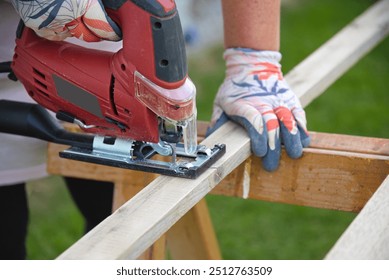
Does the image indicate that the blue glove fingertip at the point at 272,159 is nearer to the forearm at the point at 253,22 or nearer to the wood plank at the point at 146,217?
the wood plank at the point at 146,217

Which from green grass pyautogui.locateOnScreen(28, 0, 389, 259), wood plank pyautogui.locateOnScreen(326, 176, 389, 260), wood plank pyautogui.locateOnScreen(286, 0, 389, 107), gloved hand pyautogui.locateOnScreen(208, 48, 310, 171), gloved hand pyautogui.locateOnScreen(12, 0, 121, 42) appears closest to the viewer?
wood plank pyautogui.locateOnScreen(326, 176, 389, 260)

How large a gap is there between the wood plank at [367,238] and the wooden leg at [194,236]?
78cm

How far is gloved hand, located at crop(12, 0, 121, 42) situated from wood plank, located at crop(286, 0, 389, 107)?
2.34 ft

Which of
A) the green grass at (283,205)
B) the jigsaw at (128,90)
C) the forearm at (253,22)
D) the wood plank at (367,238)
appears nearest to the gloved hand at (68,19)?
the jigsaw at (128,90)

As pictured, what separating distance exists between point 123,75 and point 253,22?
0.43m

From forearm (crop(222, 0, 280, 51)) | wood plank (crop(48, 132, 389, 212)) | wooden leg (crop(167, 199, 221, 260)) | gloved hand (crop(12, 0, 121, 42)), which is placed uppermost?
gloved hand (crop(12, 0, 121, 42))

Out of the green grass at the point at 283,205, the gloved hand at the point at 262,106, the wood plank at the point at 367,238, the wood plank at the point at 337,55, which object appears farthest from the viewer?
the green grass at the point at 283,205

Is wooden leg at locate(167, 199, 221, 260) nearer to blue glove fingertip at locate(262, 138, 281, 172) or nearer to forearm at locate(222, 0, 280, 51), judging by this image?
blue glove fingertip at locate(262, 138, 281, 172)

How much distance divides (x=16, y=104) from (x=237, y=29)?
0.56 m

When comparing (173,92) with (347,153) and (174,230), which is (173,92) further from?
(174,230)

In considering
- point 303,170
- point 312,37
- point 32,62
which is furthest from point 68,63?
point 312,37

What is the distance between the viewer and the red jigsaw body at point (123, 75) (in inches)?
55.6

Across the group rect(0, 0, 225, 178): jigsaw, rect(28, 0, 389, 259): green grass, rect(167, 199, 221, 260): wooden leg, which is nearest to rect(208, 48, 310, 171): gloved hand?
rect(0, 0, 225, 178): jigsaw

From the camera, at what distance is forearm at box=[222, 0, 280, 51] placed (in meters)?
1.77
